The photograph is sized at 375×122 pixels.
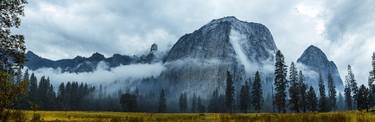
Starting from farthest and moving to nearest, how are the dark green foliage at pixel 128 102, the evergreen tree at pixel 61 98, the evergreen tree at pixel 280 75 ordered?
the evergreen tree at pixel 61 98 → the dark green foliage at pixel 128 102 → the evergreen tree at pixel 280 75

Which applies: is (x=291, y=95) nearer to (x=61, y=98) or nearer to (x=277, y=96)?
(x=277, y=96)

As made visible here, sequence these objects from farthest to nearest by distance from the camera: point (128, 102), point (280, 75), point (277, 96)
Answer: point (128, 102), point (277, 96), point (280, 75)

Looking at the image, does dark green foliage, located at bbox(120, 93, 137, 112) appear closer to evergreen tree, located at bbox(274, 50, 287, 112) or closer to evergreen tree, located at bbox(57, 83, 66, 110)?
evergreen tree, located at bbox(57, 83, 66, 110)

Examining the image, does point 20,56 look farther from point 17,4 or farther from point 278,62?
point 278,62

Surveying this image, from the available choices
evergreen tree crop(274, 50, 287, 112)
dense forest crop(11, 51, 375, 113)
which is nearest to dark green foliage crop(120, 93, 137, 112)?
dense forest crop(11, 51, 375, 113)

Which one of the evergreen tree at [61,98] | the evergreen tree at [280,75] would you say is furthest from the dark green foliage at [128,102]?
the evergreen tree at [280,75]

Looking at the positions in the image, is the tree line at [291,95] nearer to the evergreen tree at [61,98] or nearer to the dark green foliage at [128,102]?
the dark green foliage at [128,102]

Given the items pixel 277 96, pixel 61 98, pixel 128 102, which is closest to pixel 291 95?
pixel 277 96

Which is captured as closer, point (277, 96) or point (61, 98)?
point (277, 96)

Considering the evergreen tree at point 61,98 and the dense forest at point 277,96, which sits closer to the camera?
the dense forest at point 277,96

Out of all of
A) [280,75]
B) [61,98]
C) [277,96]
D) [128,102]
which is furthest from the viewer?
[61,98]

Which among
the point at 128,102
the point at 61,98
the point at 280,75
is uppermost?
the point at 280,75

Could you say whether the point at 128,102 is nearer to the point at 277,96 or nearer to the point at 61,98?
the point at 61,98

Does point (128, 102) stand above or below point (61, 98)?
below
